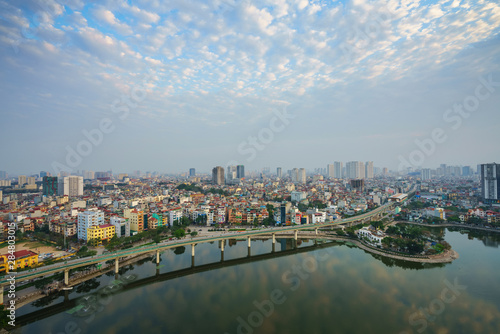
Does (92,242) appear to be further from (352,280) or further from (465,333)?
(465,333)

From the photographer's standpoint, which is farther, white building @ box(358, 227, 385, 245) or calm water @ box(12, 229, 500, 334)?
white building @ box(358, 227, 385, 245)

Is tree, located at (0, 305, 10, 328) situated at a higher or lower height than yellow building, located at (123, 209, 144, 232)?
lower

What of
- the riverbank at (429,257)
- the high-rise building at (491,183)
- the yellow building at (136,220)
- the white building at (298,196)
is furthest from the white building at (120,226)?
the high-rise building at (491,183)

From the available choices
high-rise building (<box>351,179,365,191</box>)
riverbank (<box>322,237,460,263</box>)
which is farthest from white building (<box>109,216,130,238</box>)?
high-rise building (<box>351,179,365,191</box>)

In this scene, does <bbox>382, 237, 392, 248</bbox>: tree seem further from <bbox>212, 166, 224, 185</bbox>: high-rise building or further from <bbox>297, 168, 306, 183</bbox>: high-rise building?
<bbox>297, 168, 306, 183</bbox>: high-rise building

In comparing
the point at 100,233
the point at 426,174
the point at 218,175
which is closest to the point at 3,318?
the point at 100,233

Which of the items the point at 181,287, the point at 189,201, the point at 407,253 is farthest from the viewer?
the point at 189,201

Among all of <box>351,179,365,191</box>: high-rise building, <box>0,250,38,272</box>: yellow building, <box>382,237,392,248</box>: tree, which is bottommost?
<box>382,237,392,248</box>: tree

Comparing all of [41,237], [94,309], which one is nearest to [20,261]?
[94,309]
